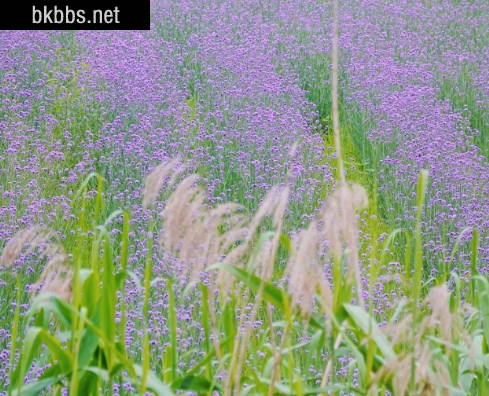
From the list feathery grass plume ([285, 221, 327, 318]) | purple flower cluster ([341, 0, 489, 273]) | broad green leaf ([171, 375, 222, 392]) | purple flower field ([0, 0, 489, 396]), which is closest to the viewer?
feathery grass plume ([285, 221, 327, 318])

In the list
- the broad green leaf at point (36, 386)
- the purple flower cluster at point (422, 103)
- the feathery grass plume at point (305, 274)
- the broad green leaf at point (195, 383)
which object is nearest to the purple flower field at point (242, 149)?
the purple flower cluster at point (422, 103)

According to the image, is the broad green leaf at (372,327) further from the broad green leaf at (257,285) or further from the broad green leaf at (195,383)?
the broad green leaf at (195,383)

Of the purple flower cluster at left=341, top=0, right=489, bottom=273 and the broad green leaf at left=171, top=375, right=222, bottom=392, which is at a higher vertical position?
the purple flower cluster at left=341, top=0, right=489, bottom=273

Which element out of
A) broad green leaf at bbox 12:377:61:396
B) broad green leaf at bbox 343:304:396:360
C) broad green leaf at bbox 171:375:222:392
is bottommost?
broad green leaf at bbox 171:375:222:392

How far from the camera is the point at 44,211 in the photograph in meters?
4.26

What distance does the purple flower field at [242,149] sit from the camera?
133 inches

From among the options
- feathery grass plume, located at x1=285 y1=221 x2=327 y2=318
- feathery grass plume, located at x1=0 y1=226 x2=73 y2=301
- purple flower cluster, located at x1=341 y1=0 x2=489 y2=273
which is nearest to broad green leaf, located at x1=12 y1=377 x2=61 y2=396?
feathery grass plume, located at x1=0 y1=226 x2=73 y2=301

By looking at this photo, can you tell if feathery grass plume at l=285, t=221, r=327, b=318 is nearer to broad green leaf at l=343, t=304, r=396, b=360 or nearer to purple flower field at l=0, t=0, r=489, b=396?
broad green leaf at l=343, t=304, r=396, b=360

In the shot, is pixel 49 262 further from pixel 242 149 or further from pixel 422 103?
pixel 422 103

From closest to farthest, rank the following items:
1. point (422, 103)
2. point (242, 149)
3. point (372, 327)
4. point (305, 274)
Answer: point (305, 274)
point (372, 327)
point (242, 149)
point (422, 103)

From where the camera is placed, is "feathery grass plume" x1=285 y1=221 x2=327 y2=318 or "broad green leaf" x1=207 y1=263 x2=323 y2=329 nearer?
"feathery grass plume" x1=285 y1=221 x2=327 y2=318

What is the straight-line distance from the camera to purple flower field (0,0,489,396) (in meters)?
3.37

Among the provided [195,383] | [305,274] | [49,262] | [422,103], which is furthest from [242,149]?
[305,274]

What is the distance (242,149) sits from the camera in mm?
5324
